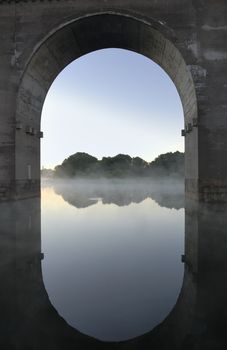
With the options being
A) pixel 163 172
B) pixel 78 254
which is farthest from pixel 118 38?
pixel 163 172

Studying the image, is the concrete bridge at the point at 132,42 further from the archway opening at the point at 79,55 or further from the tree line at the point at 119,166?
the tree line at the point at 119,166

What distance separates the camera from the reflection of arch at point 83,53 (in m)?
15.6

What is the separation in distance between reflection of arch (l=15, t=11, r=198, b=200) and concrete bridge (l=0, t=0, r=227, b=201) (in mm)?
51

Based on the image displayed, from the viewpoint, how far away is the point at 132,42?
18.0m

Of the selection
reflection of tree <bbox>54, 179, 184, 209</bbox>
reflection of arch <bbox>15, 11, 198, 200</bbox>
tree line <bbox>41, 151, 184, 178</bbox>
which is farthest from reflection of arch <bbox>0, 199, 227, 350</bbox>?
tree line <bbox>41, 151, 184, 178</bbox>

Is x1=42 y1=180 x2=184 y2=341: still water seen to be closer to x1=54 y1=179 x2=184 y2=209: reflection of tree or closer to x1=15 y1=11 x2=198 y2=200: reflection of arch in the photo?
x1=54 y1=179 x2=184 y2=209: reflection of tree

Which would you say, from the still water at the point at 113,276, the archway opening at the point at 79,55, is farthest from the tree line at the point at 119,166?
the still water at the point at 113,276

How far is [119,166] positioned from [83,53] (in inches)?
1820

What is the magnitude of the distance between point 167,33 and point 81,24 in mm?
4210

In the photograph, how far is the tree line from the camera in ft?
197

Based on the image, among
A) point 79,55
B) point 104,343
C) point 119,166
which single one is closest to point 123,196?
point 79,55

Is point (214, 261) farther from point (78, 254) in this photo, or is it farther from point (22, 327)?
point (22, 327)

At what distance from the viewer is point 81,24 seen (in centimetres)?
1585

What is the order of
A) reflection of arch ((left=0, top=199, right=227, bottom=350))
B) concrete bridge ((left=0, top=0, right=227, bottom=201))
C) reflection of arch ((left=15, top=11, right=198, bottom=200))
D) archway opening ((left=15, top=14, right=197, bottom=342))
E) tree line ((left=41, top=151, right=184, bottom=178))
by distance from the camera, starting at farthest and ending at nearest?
tree line ((left=41, top=151, right=184, bottom=178))
archway opening ((left=15, top=14, right=197, bottom=342))
reflection of arch ((left=15, top=11, right=198, bottom=200))
concrete bridge ((left=0, top=0, right=227, bottom=201))
reflection of arch ((left=0, top=199, right=227, bottom=350))
